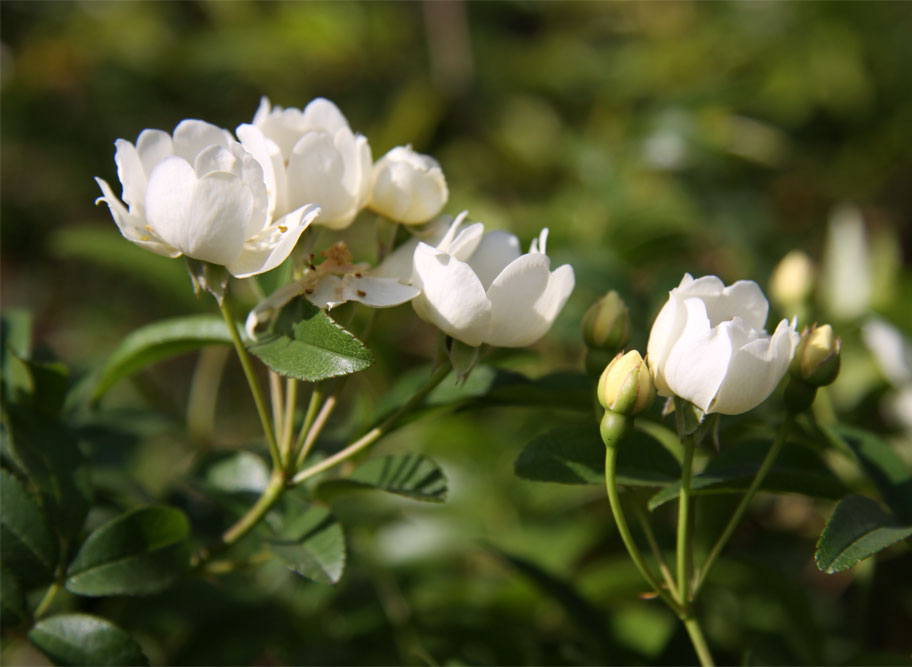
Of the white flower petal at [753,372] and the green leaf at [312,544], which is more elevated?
the white flower petal at [753,372]

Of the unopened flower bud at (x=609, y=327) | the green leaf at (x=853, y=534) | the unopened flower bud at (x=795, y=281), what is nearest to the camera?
the green leaf at (x=853, y=534)

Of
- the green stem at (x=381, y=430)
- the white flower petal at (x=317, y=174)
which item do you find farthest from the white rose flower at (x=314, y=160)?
the green stem at (x=381, y=430)

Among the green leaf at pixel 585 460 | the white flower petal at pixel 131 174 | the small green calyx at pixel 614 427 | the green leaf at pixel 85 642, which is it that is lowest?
the green leaf at pixel 85 642

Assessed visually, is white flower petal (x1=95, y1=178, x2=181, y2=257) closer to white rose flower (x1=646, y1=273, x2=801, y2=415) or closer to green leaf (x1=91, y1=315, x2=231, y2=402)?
green leaf (x1=91, y1=315, x2=231, y2=402)

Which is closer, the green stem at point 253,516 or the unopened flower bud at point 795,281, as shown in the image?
the green stem at point 253,516

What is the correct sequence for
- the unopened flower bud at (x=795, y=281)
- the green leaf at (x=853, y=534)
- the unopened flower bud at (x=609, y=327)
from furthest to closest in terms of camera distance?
the unopened flower bud at (x=795, y=281) → the unopened flower bud at (x=609, y=327) → the green leaf at (x=853, y=534)

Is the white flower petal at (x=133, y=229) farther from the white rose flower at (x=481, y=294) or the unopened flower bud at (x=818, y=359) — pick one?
the unopened flower bud at (x=818, y=359)
